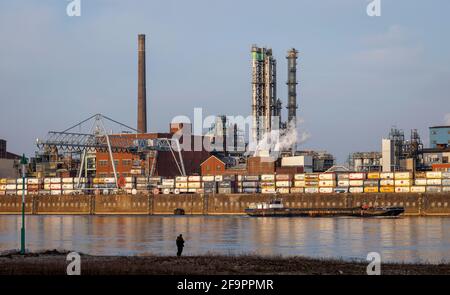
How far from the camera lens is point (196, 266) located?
114ft

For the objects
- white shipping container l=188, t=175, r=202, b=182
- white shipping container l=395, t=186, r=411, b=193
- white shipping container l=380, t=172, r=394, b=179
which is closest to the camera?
white shipping container l=395, t=186, r=411, b=193

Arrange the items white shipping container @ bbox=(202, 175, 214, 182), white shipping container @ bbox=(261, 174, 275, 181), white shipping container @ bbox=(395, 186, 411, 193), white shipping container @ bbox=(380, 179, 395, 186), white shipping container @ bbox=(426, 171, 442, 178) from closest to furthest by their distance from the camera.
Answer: white shipping container @ bbox=(426, 171, 442, 178), white shipping container @ bbox=(395, 186, 411, 193), white shipping container @ bbox=(380, 179, 395, 186), white shipping container @ bbox=(261, 174, 275, 181), white shipping container @ bbox=(202, 175, 214, 182)

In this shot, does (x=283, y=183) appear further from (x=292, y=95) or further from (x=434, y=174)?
(x=434, y=174)

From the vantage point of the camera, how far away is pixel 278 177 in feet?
492

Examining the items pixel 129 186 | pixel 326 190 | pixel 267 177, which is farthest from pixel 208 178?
pixel 326 190

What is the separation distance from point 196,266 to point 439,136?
134711 millimetres

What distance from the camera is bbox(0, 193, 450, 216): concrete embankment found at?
128 metres

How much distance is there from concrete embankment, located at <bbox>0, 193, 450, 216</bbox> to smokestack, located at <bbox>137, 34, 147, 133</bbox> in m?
14.4

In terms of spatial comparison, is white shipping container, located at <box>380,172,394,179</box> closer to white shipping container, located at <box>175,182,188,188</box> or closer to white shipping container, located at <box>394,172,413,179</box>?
white shipping container, located at <box>394,172,413,179</box>

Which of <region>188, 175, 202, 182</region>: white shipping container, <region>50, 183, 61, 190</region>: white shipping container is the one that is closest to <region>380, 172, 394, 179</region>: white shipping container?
<region>188, 175, 202, 182</region>: white shipping container

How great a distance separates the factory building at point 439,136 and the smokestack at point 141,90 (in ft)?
188

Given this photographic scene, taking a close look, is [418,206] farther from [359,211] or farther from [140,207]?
[140,207]
